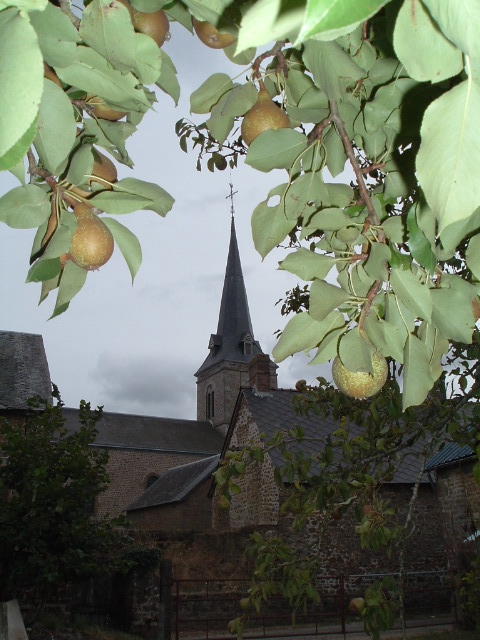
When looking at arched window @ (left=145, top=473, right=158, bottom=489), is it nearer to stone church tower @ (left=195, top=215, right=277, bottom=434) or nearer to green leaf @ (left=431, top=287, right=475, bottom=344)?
stone church tower @ (left=195, top=215, right=277, bottom=434)

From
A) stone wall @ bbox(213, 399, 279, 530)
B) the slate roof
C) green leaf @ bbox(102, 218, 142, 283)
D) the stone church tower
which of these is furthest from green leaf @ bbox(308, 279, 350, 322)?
the stone church tower

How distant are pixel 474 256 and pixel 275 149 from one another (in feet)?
1.51

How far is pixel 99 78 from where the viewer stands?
99cm

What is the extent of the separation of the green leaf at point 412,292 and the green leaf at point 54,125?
68 cm

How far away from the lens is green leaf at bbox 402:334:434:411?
4.12 ft

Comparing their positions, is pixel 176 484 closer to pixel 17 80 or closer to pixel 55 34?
pixel 55 34

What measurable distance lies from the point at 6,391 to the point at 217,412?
27.8 meters

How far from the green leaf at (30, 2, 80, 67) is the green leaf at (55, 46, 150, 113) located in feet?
0.42

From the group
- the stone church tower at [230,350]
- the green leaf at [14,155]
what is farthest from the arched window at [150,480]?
the green leaf at [14,155]

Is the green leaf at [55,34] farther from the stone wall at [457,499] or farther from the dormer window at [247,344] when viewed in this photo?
the dormer window at [247,344]

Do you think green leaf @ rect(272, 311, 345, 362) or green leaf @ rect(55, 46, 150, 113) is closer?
green leaf @ rect(55, 46, 150, 113)

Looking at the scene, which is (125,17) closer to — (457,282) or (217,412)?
(457,282)

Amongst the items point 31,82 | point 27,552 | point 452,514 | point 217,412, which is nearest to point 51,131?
point 31,82

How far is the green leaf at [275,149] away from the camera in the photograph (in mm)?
1272
